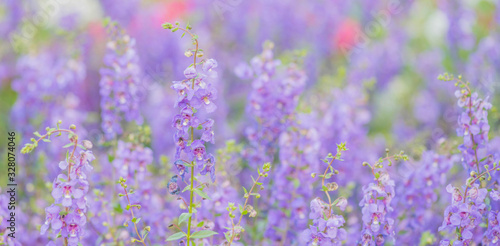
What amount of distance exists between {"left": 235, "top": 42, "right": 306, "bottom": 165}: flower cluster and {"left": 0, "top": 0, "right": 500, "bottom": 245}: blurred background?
0.11 meters

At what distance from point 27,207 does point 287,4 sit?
3.22 m

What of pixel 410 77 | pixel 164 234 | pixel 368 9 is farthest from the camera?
pixel 368 9

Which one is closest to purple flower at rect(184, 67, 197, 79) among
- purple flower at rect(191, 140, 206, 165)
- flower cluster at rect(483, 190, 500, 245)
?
purple flower at rect(191, 140, 206, 165)

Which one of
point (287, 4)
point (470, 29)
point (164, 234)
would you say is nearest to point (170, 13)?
point (287, 4)

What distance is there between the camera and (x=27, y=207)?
302 centimetres

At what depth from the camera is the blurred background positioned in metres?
3.45

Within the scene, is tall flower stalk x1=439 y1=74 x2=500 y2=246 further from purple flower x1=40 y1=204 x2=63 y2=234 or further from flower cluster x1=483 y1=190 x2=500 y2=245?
purple flower x1=40 y1=204 x2=63 y2=234

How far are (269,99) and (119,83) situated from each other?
27.5 inches

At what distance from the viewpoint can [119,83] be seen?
2664mm

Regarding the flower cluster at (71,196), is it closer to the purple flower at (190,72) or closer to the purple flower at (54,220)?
the purple flower at (54,220)

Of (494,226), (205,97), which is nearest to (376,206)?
(494,226)

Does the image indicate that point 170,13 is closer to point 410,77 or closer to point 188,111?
point 410,77

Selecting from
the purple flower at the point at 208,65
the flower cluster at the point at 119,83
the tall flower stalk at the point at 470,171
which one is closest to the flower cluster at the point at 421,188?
the tall flower stalk at the point at 470,171

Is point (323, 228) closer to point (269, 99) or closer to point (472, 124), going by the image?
point (472, 124)
